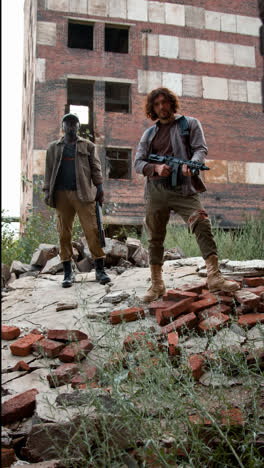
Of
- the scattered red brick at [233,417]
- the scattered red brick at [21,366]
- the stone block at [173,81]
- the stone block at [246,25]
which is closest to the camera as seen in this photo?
the scattered red brick at [233,417]

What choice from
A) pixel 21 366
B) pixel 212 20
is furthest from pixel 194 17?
pixel 21 366

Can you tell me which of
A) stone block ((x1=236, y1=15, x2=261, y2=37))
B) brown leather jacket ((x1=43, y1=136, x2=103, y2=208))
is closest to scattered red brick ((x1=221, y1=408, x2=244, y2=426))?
brown leather jacket ((x1=43, y1=136, x2=103, y2=208))

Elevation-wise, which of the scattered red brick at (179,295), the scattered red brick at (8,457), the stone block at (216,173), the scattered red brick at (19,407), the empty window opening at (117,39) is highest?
the empty window opening at (117,39)

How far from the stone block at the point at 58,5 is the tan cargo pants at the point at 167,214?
517 inches

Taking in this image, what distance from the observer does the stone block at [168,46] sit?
15.8 meters

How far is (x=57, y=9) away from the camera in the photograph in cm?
1495

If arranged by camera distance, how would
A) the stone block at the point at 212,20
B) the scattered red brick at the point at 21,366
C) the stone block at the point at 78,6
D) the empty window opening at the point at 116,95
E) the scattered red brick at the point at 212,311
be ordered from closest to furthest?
the scattered red brick at the point at 21,366, the scattered red brick at the point at 212,311, the stone block at the point at 78,6, the stone block at the point at 212,20, the empty window opening at the point at 116,95

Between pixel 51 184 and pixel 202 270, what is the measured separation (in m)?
2.26

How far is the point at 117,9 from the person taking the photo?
1545 centimetres

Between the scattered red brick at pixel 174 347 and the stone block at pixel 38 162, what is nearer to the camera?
the scattered red brick at pixel 174 347

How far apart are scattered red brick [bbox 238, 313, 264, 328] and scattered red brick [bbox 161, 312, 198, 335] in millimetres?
362

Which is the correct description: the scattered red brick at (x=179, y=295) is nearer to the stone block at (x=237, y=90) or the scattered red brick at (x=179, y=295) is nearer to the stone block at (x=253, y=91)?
the stone block at (x=237, y=90)

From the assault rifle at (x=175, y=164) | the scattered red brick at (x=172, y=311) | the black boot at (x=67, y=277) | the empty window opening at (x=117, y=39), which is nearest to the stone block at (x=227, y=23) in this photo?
the empty window opening at (x=117, y=39)

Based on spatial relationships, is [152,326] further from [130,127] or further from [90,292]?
[130,127]
